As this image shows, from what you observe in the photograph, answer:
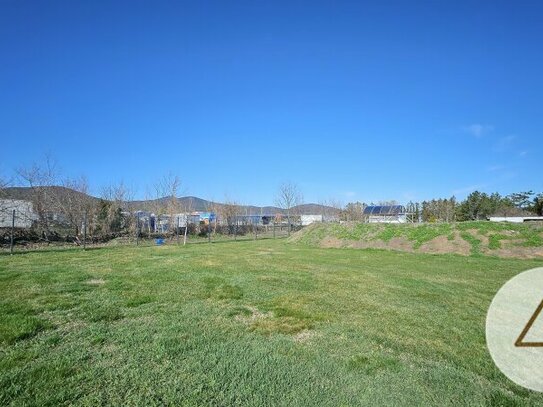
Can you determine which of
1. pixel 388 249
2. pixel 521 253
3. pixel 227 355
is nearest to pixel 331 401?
pixel 227 355

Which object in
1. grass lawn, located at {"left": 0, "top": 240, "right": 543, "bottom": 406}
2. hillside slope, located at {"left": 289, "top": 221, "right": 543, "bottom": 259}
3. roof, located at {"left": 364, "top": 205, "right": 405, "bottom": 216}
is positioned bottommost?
grass lawn, located at {"left": 0, "top": 240, "right": 543, "bottom": 406}

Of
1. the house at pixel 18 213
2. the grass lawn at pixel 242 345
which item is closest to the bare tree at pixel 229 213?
the house at pixel 18 213

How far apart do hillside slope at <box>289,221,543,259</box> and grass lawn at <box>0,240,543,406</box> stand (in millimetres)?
9480

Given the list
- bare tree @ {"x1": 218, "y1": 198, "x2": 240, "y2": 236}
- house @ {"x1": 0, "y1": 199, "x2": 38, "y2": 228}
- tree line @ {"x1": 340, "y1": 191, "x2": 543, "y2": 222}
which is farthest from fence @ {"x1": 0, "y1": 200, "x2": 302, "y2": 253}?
tree line @ {"x1": 340, "y1": 191, "x2": 543, "y2": 222}

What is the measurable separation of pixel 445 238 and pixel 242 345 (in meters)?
16.1

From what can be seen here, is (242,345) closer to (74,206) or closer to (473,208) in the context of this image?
(74,206)

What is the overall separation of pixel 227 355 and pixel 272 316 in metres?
1.53

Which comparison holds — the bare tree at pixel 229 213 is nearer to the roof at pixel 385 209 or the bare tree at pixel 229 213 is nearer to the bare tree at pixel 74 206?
the bare tree at pixel 74 206

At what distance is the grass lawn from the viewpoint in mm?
2662

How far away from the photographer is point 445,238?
55.9 ft

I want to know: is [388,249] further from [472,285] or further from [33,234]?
[33,234]

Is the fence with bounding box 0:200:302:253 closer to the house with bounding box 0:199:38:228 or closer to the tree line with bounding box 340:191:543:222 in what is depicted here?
the house with bounding box 0:199:38:228

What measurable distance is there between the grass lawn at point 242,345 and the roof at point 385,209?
61.3 metres

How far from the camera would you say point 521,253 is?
14.1 m
